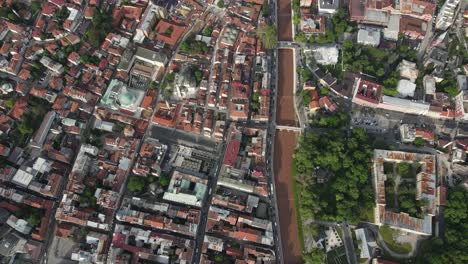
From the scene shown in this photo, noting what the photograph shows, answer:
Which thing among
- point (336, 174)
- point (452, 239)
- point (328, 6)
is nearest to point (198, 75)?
point (328, 6)

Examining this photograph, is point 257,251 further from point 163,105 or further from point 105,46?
point 105,46

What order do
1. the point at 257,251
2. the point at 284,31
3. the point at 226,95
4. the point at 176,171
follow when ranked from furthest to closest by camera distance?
1. the point at 284,31
2. the point at 226,95
3. the point at 176,171
4. the point at 257,251

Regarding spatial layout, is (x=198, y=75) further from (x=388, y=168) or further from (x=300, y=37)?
(x=388, y=168)

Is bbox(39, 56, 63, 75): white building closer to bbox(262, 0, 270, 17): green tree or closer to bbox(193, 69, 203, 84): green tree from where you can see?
bbox(193, 69, 203, 84): green tree

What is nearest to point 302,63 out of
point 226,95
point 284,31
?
point 284,31

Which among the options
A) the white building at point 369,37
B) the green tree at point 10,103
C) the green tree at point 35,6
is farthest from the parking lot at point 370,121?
the green tree at point 35,6

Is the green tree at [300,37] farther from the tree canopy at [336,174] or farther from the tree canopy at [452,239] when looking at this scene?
the tree canopy at [452,239]
